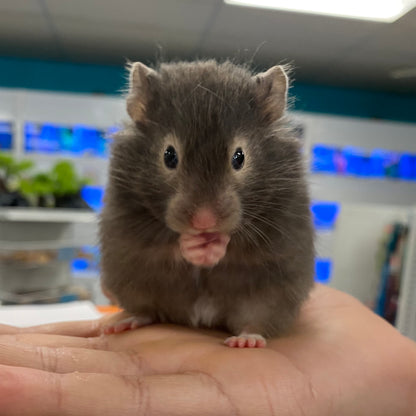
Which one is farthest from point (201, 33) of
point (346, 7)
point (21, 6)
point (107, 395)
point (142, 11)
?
point (107, 395)

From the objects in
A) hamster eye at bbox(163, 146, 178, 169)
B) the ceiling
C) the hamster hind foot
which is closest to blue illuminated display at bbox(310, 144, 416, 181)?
the ceiling

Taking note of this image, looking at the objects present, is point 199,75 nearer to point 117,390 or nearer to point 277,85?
point 277,85

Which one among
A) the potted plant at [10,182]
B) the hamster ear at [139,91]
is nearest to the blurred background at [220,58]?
the potted plant at [10,182]

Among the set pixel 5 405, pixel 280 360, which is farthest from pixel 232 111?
pixel 5 405

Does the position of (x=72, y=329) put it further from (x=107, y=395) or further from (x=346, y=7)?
(x=346, y=7)

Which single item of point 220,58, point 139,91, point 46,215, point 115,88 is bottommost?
point 46,215

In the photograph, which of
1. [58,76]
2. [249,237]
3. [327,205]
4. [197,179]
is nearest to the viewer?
[197,179]

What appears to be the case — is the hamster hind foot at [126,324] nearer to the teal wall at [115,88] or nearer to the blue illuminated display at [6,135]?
the blue illuminated display at [6,135]
